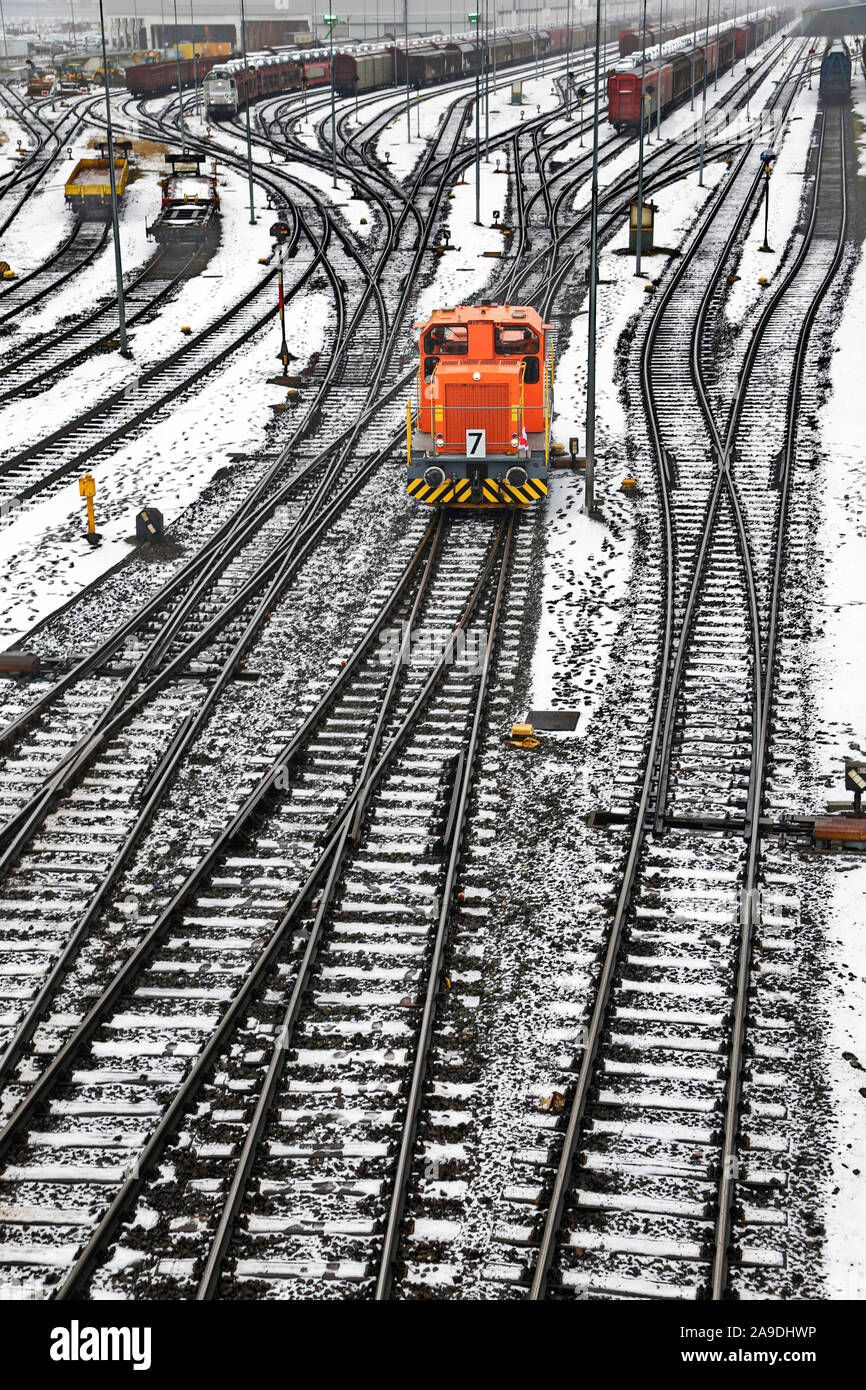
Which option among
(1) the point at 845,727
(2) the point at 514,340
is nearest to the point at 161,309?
(2) the point at 514,340

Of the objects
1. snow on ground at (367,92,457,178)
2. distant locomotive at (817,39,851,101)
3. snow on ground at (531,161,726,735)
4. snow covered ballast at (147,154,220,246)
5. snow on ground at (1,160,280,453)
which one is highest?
distant locomotive at (817,39,851,101)

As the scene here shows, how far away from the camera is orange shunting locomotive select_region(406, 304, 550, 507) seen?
23.0m

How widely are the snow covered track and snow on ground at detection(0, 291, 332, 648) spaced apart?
8555mm

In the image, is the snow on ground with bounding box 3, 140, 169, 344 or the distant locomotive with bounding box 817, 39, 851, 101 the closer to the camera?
the snow on ground with bounding box 3, 140, 169, 344

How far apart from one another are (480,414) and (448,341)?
1362 mm

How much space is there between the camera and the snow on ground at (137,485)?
21578 millimetres

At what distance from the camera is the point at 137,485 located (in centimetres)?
2567

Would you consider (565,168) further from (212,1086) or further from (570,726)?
(212,1086)

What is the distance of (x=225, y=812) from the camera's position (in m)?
15.0

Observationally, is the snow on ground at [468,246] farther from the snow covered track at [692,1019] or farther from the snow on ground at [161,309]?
the snow covered track at [692,1019]

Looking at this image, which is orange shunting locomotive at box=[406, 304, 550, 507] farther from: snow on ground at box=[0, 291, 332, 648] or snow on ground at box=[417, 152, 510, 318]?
snow on ground at box=[417, 152, 510, 318]

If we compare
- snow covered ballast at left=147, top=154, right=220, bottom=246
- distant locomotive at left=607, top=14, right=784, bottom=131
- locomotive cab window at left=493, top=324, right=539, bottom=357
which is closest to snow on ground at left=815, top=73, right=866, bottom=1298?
locomotive cab window at left=493, top=324, right=539, bottom=357

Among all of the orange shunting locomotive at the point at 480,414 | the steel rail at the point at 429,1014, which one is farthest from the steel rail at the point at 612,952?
the orange shunting locomotive at the point at 480,414

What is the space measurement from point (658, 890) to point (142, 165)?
49.0 m
